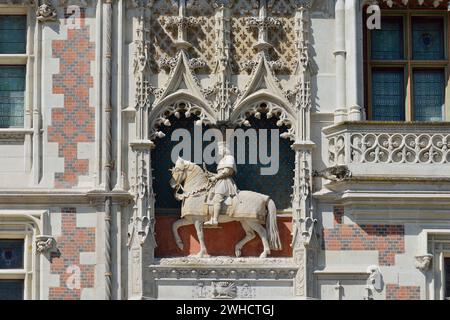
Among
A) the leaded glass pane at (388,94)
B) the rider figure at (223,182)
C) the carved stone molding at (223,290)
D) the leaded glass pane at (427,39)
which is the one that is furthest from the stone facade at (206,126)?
the leaded glass pane at (427,39)

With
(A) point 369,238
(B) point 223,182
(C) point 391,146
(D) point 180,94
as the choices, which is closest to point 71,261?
(B) point 223,182

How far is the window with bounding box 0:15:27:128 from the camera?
3641cm

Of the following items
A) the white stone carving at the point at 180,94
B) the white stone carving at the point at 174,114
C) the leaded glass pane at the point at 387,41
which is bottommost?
the white stone carving at the point at 174,114

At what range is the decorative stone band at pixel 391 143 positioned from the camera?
3588cm

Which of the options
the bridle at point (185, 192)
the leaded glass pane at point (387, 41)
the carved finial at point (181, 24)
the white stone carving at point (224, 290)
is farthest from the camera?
the leaded glass pane at point (387, 41)

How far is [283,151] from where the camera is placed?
1437 inches

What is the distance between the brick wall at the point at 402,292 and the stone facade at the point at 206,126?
0.07ft

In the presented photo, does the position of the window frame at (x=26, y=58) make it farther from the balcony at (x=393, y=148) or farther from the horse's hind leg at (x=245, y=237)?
the balcony at (x=393, y=148)

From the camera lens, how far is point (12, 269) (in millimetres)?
35875

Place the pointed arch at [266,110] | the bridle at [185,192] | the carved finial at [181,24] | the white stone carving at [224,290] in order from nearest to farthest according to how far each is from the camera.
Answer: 1. the white stone carving at [224,290]
2. the bridle at [185,192]
3. the pointed arch at [266,110]
4. the carved finial at [181,24]

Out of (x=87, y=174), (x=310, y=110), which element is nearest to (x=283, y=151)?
(x=310, y=110)

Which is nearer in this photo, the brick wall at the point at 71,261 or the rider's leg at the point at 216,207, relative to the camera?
the brick wall at the point at 71,261
